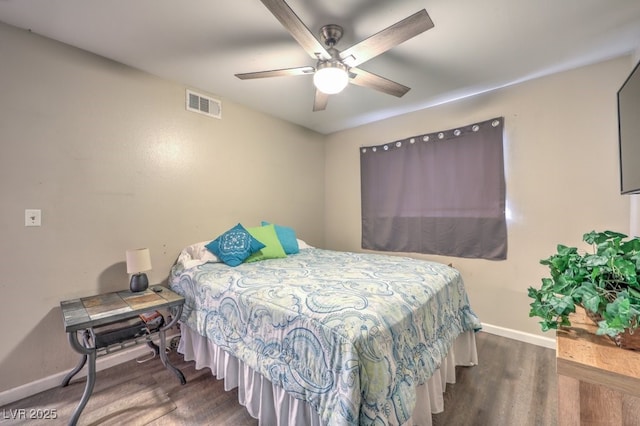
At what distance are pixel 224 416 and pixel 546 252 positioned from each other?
2912 mm

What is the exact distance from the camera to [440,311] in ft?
5.49

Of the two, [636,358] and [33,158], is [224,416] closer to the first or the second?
[636,358]

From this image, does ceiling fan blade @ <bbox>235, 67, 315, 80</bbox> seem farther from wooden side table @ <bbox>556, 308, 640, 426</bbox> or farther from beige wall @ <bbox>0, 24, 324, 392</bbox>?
wooden side table @ <bbox>556, 308, 640, 426</bbox>

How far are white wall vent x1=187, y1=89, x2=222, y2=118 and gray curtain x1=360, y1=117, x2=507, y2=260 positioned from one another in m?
1.90

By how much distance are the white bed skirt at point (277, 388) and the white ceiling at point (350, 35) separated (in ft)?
7.14

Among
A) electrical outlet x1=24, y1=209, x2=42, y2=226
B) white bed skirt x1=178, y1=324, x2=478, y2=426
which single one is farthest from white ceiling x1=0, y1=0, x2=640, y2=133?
white bed skirt x1=178, y1=324, x2=478, y2=426

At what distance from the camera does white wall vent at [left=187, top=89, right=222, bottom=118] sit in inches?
103

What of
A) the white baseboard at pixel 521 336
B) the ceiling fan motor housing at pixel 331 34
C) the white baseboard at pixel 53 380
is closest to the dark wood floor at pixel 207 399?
the white baseboard at pixel 53 380

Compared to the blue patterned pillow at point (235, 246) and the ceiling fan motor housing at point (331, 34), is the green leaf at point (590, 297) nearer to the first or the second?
the ceiling fan motor housing at point (331, 34)

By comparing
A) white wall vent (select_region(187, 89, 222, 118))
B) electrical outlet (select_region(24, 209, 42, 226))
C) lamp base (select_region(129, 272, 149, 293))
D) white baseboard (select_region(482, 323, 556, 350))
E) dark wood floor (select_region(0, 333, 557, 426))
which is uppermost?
white wall vent (select_region(187, 89, 222, 118))

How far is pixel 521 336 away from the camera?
2494 millimetres

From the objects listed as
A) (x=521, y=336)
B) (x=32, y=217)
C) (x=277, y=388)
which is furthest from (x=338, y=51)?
(x=521, y=336)

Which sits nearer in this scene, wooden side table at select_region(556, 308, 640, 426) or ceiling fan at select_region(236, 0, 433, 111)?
wooden side table at select_region(556, 308, 640, 426)

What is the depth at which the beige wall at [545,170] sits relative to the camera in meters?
2.13
